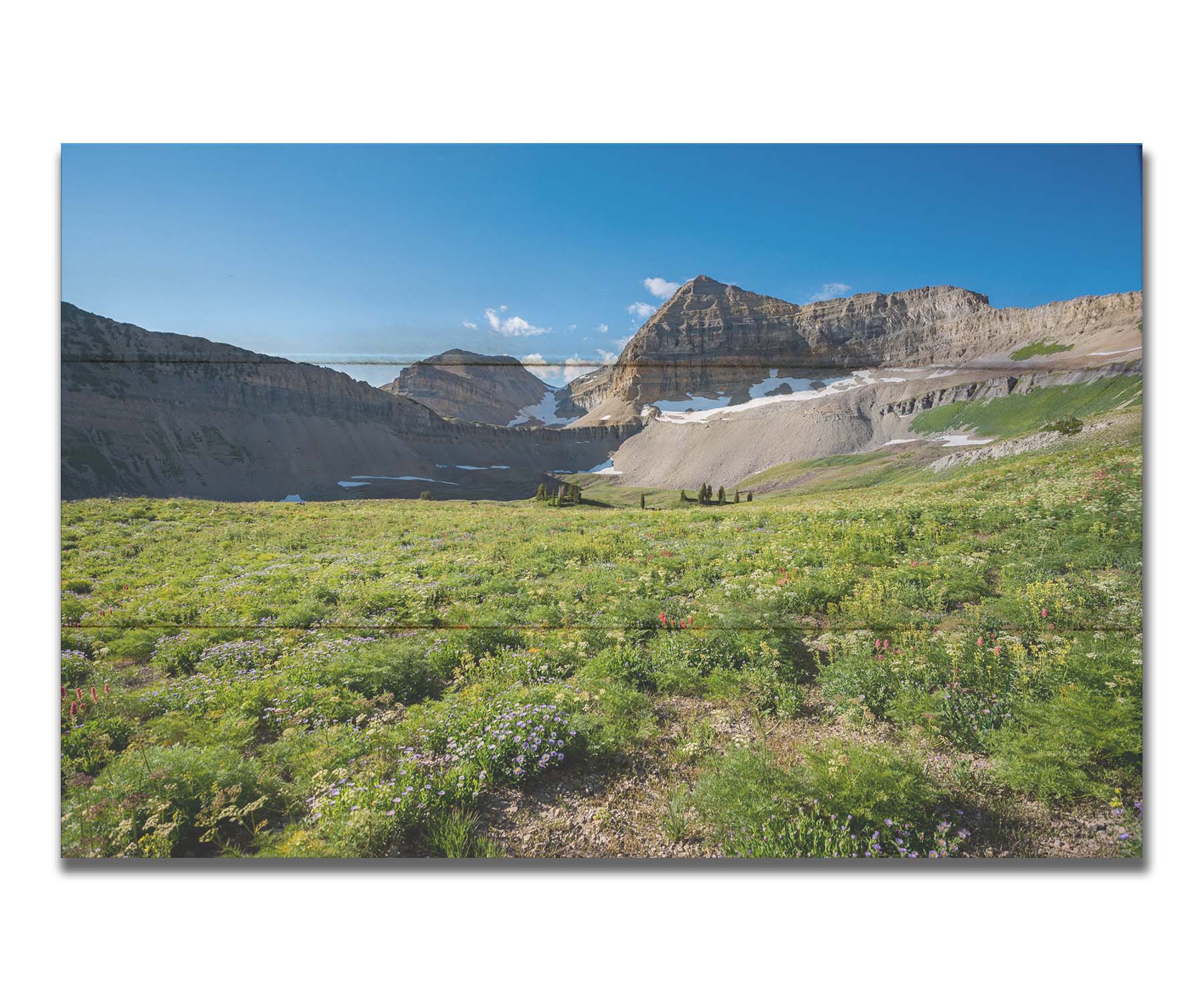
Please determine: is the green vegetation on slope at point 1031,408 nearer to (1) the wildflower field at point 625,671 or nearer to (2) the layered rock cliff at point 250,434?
(1) the wildflower field at point 625,671

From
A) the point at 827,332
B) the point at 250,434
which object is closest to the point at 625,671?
the point at 827,332

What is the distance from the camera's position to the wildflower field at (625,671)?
303cm

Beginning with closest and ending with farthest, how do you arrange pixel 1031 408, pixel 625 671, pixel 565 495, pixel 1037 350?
pixel 625 671, pixel 1037 350, pixel 1031 408, pixel 565 495

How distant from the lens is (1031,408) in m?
3.90

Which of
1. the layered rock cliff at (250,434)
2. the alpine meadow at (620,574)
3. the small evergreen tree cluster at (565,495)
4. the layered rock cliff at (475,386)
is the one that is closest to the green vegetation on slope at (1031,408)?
the alpine meadow at (620,574)

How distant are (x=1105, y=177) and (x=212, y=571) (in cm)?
728

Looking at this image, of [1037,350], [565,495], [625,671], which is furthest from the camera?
[565,495]

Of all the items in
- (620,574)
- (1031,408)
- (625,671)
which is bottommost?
(625,671)

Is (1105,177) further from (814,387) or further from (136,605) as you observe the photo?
(136,605)

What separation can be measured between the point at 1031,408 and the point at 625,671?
143 inches

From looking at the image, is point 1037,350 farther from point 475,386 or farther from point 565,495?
point 475,386

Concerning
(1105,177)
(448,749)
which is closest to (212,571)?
(448,749)

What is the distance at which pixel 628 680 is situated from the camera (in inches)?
143

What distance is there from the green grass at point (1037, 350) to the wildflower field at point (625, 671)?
66cm
